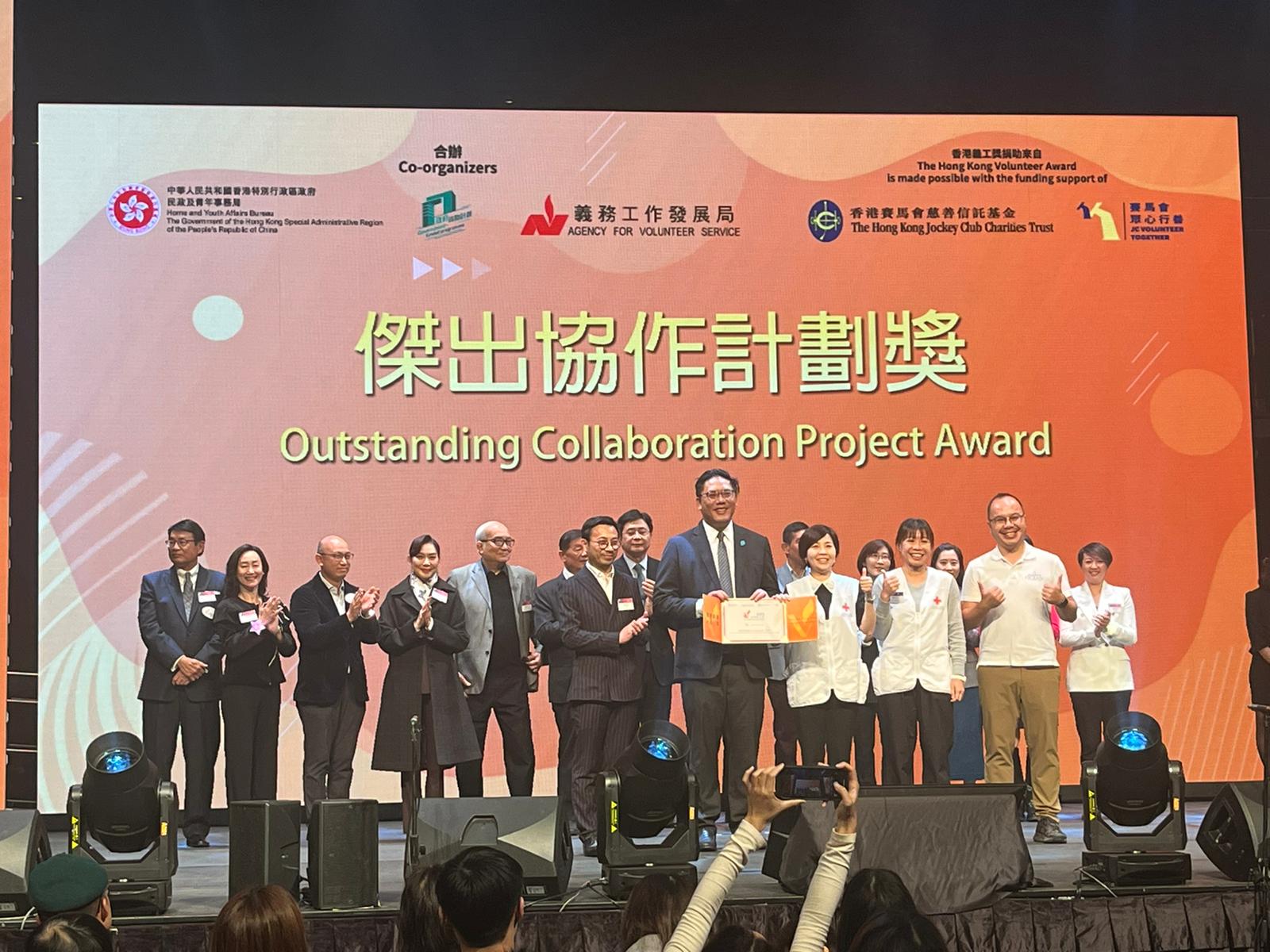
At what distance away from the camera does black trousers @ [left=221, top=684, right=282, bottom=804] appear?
651cm

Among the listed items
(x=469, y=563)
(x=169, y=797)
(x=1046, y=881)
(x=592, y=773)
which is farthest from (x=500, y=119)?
(x=1046, y=881)

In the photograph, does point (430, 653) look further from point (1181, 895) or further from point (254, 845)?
point (1181, 895)

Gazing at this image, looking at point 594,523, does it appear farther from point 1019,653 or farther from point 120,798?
point 120,798

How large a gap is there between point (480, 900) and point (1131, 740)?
338cm

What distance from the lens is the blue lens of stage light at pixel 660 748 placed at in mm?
5102

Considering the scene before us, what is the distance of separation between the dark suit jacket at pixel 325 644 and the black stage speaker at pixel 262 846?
5.44 feet

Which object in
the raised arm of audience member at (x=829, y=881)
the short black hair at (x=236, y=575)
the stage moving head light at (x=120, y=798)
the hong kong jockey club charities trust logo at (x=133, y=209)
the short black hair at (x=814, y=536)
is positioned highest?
the hong kong jockey club charities trust logo at (x=133, y=209)

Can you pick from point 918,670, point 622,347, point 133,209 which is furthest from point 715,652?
point 133,209

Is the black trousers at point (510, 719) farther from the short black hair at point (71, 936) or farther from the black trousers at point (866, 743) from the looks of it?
the short black hair at point (71, 936)

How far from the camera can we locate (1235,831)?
4.97 meters

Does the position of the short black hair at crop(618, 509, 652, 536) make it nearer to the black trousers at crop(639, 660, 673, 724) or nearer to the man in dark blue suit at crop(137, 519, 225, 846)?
the black trousers at crop(639, 660, 673, 724)

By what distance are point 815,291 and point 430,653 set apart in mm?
2473

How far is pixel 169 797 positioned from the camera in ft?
16.5

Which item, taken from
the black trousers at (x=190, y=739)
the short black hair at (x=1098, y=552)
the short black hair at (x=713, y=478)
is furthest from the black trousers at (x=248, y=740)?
the short black hair at (x=1098, y=552)
